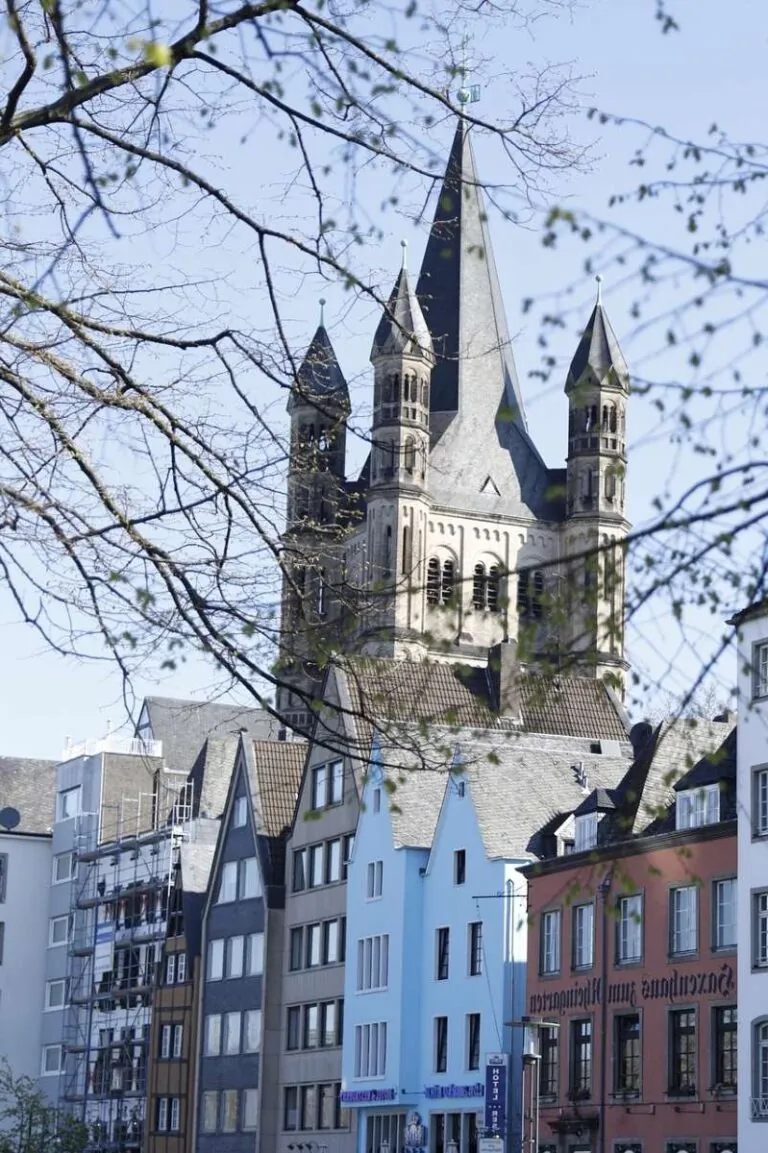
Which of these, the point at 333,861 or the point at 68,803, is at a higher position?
the point at 68,803

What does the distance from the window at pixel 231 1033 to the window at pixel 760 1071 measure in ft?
96.0

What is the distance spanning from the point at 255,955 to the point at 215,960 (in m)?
3.74

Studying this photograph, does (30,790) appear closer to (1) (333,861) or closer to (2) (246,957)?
(2) (246,957)

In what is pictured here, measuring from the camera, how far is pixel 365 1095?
61531 mm

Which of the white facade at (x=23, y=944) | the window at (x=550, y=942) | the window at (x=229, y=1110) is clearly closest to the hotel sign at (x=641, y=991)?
the window at (x=550, y=942)

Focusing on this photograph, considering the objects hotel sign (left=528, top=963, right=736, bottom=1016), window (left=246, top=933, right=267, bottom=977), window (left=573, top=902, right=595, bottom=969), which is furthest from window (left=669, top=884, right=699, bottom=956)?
window (left=246, top=933, right=267, bottom=977)

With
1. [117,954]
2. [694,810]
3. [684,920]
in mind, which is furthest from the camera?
[117,954]

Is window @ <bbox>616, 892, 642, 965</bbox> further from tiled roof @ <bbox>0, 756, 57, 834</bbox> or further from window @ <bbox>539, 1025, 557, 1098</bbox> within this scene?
tiled roof @ <bbox>0, 756, 57, 834</bbox>

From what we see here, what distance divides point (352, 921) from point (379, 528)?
69.9 metres

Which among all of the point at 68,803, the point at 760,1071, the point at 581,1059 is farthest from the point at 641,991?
the point at 68,803

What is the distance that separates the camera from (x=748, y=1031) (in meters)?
45.2

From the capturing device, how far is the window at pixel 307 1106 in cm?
6706

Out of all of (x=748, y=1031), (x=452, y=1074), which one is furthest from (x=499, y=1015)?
(x=748, y=1031)

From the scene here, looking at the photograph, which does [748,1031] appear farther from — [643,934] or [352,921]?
[352,921]
